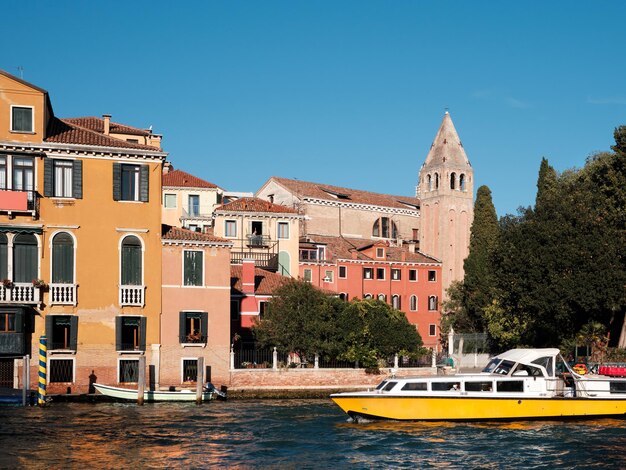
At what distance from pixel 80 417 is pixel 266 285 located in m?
18.2

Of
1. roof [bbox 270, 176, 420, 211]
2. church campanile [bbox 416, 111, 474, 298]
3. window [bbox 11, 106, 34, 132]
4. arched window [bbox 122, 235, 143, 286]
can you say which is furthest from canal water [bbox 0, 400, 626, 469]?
church campanile [bbox 416, 111, 474, 298]

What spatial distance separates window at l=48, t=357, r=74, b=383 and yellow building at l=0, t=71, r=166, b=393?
0.04 meters

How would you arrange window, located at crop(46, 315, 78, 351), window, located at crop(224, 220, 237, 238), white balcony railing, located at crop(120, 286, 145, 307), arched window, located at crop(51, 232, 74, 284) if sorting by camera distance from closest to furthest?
window, located at crop(46, 315, 78, 351) → arched window, located at crop(51, 232, 74, 284) → white balcony railing, located at crop(120, 286, 145, 307) → window, located at crop(224, 220, 237, 238)

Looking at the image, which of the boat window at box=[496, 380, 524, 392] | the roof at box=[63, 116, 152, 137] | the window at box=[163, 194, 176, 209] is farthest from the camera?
the window at box=[163, 194, 176, 209]

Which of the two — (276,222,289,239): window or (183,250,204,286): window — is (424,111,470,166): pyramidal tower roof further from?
(183,250,204,286): window

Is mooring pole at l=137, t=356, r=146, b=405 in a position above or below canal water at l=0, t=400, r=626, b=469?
above

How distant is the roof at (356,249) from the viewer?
62.2 m

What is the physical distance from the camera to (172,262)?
128 ft

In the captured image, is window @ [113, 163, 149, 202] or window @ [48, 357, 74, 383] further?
window @ [113, 163, 149, 202]

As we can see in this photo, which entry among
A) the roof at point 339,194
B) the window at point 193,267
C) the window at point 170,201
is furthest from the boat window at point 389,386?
the roof at point 339,194

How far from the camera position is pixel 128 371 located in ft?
125

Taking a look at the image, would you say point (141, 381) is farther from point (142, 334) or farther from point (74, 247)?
point (74, 247)

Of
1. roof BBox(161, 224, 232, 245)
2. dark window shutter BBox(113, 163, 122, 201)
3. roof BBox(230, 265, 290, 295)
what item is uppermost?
dark window shutter BBox(113, 163, 122, 201)

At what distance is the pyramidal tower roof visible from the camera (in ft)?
251
